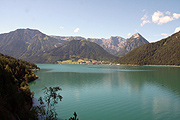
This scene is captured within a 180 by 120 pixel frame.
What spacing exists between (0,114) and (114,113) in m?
23.4

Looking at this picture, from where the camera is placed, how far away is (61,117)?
31984 mm

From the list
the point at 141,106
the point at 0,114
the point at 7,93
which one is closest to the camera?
the point at 0,114

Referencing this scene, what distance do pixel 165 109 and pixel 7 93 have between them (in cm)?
3657

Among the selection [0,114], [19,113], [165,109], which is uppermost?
[0,114]

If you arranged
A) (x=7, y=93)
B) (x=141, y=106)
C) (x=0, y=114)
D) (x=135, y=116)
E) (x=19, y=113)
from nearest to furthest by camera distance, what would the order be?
(x=0, y=114), (x=19, y=113), (x=7, y=93), (x=135, y=116), (x=141, y=106)

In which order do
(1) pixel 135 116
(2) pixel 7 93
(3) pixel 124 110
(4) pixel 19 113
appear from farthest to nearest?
1. (3) pixel 124 110
2. (1) pixel 135 116
3. (2) pixel 7 93
4. (4) pixel 19 113

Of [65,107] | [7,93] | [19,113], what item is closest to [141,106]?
[65,107]

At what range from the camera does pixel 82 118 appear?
1260 inches

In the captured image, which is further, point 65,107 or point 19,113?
point 65,107

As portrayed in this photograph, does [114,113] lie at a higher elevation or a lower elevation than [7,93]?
lower

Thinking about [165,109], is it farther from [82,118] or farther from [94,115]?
[82,118]

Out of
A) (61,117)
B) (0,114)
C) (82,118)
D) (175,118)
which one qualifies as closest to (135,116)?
(175,118)

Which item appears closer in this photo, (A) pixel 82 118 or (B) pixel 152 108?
(A) pixel 82 118

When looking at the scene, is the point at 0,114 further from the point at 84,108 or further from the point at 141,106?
the point at 141,106
